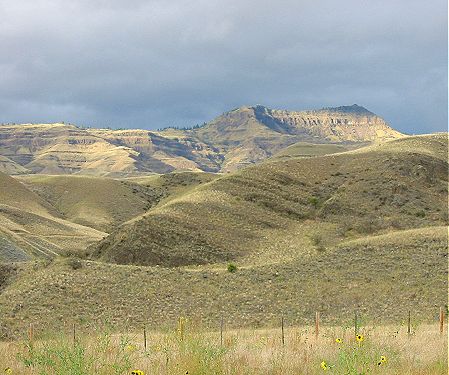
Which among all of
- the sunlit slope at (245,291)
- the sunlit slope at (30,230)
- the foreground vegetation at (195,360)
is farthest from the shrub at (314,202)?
the foreground vegetation at (195,360)

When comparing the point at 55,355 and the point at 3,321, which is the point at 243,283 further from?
the point at 55,355

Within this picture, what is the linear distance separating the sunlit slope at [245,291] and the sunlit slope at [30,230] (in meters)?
17.2

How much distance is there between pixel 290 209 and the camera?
2805 inches

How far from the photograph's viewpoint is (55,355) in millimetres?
10039

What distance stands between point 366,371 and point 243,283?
1275 inches

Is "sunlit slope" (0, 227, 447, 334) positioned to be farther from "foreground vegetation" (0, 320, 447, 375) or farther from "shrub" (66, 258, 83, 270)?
"foreground vegetation" (0, 320, 447, 375)

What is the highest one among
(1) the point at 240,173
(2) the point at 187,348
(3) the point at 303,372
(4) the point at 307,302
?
(1) the point at 240,173

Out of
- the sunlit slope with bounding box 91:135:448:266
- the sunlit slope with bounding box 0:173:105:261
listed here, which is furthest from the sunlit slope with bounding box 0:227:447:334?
the sunlit slope with bounding box 0:173:105:261

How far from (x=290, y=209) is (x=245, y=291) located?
32538 mm

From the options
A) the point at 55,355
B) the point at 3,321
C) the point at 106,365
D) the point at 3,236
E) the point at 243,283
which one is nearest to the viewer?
the point at 106,365

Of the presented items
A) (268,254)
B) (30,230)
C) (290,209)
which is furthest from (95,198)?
(268,254)

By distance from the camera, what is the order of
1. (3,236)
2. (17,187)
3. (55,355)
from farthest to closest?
(17,187)
(3,236)
(55,355)

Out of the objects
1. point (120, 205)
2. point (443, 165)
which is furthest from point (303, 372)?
point (120, 205)

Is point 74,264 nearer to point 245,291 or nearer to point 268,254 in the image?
point 245,291
